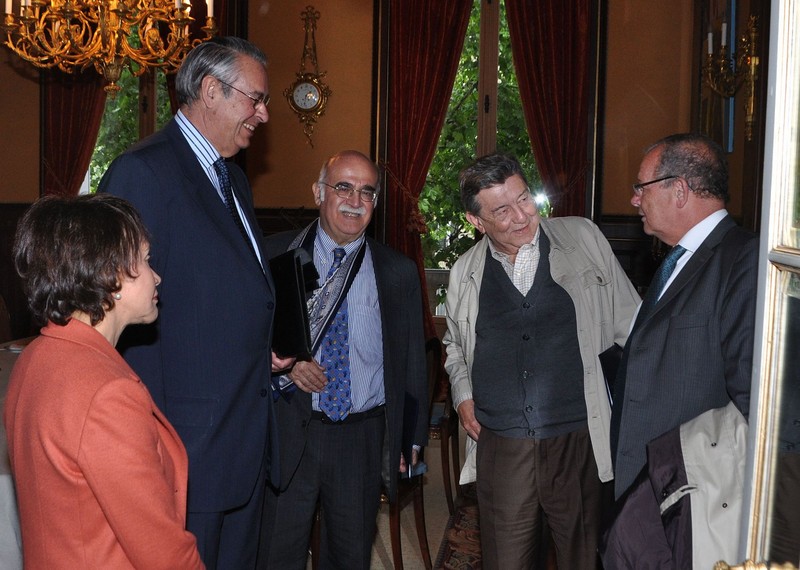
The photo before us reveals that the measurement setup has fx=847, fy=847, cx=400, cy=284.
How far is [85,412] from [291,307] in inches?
45.2

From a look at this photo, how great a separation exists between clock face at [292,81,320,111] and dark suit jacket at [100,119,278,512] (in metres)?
5.20

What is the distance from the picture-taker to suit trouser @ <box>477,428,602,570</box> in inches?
108

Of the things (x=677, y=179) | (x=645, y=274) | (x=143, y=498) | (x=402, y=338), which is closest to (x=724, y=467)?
Answer: (x=677, y=179)

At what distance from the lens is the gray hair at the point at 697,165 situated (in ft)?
7.68

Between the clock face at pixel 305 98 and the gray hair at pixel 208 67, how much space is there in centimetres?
505

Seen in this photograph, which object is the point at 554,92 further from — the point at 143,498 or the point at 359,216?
the point at 143,498

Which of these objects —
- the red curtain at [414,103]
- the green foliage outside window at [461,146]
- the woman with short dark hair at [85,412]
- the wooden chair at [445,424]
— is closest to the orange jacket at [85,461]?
the woman with short dark hair at [85,412]

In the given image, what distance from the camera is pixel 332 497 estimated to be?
2.94 m

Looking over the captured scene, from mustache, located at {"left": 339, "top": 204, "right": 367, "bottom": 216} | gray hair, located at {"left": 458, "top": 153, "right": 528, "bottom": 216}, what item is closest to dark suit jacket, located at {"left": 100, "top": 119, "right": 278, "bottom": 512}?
mustache, located at {"left": 339, "top": 204, "right": 367, "bottom": 216}

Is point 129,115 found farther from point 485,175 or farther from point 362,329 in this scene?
point 485,175

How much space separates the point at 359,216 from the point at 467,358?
2.05 ft

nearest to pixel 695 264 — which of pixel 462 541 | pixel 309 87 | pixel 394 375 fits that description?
pixel 394 375

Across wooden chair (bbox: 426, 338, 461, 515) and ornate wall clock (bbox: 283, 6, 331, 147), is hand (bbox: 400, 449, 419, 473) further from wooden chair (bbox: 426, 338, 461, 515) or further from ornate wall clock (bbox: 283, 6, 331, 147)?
ornate wall clock (bbox: 283, 6, 331, 147)

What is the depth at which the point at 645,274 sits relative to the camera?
686 cm
